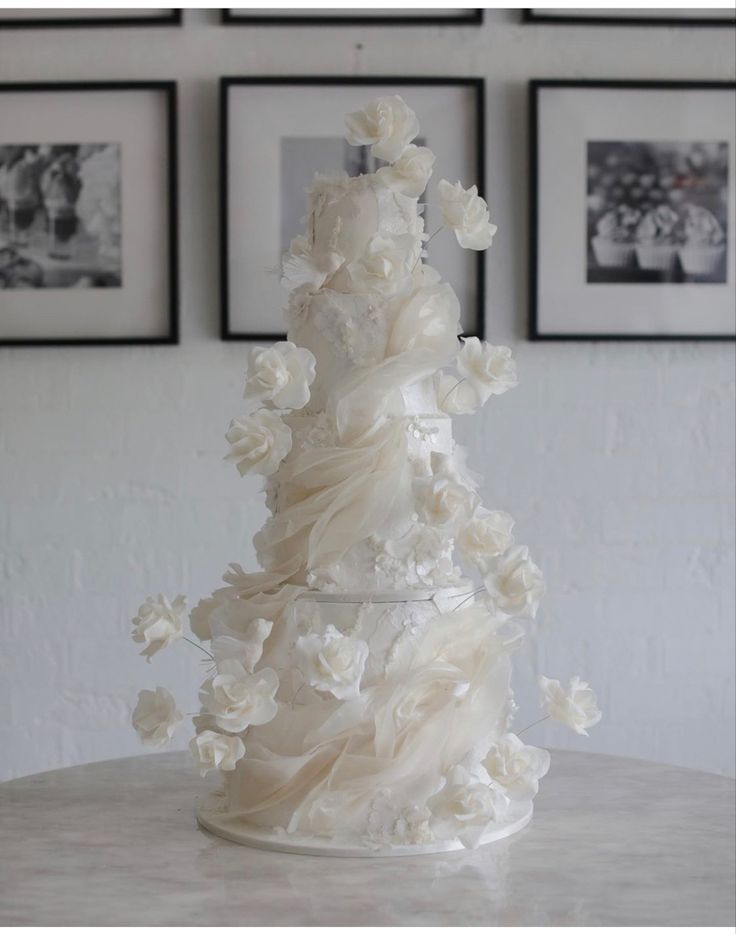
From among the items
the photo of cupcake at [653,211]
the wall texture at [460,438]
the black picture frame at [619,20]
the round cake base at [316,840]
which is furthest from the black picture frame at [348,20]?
the round cake base at [316,840]

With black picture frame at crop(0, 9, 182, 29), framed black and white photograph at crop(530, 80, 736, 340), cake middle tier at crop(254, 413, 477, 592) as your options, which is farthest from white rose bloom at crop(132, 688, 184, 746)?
black picture frame at crop(0, 9, 182, 29)

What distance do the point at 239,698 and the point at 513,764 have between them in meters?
0.38

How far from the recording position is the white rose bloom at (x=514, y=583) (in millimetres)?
1644

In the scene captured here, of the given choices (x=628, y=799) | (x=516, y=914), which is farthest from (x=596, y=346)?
(x=516, y=914)

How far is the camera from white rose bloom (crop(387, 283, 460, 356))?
1694mm

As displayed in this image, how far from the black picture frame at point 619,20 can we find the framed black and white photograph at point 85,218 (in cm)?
84

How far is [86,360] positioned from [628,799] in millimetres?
1619

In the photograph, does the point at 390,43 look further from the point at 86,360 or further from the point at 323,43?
the point at 86,360

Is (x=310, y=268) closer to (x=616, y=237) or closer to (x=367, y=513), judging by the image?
(x=367, y=513)

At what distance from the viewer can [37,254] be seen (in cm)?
289

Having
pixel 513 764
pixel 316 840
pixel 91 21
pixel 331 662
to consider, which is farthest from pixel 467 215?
pixel 91 21

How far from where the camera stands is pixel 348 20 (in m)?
2.84

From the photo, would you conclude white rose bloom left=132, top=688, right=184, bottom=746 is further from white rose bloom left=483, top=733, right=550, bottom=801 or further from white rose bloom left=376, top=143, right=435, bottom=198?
white rose bloom left=376, top=143, right=435, bottom=198

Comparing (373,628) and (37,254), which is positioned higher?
(37,254)
